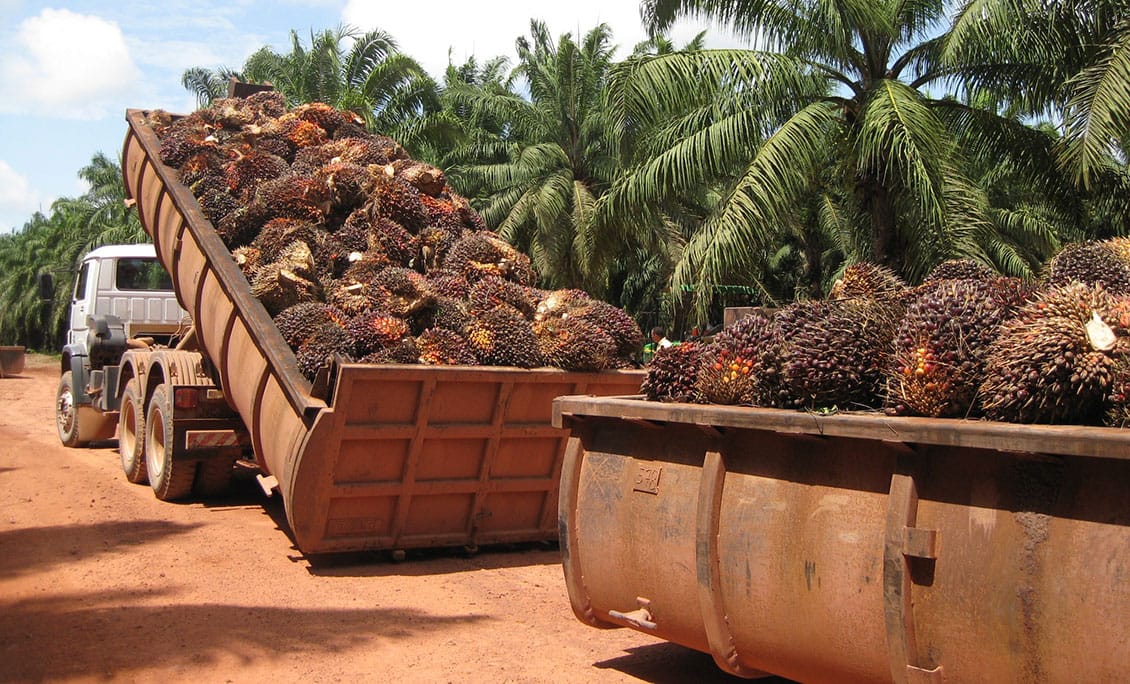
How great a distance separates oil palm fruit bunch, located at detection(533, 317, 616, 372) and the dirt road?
5.31 ft

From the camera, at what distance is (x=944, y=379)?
4020mm

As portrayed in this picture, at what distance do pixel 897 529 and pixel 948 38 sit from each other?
35.2 feet

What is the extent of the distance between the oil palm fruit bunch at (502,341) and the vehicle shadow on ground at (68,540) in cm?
322

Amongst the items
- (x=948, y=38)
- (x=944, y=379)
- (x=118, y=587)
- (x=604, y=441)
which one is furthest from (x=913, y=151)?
(x=118, y=587)

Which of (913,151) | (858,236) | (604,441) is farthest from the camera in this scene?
(858,236)

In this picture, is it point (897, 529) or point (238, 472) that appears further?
point (238, 472)

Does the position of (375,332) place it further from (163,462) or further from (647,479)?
(163,462)

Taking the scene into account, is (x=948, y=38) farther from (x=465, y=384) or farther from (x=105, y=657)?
(x=105, y=657)

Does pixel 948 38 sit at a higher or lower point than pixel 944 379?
higher

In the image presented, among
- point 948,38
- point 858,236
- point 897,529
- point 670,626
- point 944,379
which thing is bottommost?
point 670,626

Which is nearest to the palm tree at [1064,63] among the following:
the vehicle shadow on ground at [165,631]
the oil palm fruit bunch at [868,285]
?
the oil palm fruit bunch at [868,285]

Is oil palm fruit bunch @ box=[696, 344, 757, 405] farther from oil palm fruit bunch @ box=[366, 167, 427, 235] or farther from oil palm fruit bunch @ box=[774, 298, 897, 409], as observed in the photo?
oil palm fruit bunch @ box=[366, 167, 427, 235]

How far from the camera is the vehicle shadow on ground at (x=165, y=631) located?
560 cm

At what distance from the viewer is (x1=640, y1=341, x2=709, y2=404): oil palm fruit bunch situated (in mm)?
5230
